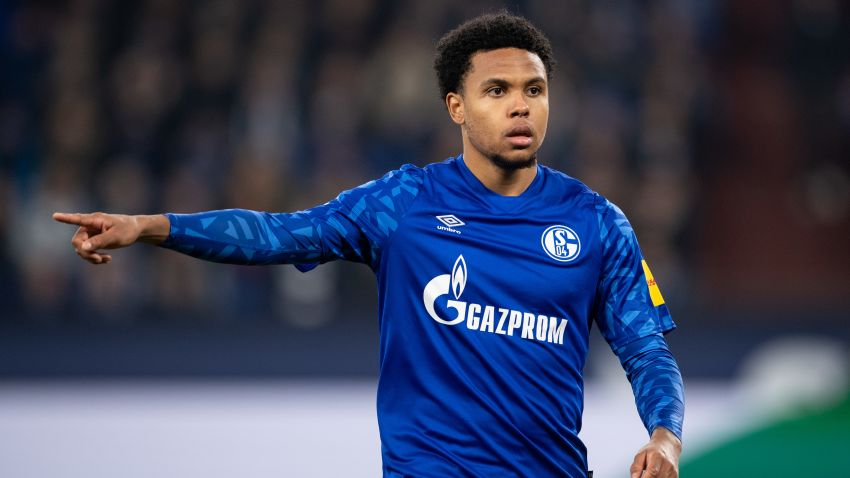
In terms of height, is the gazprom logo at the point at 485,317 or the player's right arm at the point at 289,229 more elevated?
the player's right arm at the point at 289,229

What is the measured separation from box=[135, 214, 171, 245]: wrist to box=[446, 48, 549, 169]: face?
97 cm

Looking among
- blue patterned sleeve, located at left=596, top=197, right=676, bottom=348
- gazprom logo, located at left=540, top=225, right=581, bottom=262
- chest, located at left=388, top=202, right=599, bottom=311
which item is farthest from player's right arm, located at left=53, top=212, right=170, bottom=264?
blue patterned sleeve, located at left=596, top=197, right=676, bottom=348

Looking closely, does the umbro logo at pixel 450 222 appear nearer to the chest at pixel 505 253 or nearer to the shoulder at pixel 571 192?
the chest at pixel 505 253

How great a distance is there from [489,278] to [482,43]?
727 millimetres

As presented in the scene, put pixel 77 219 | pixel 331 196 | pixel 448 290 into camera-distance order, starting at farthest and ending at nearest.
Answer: pixel 331 196 < pixel 448 290 < pixel 77 219

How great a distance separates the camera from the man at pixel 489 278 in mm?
3369

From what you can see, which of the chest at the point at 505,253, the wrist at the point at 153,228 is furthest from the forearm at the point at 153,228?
the chest at the point at 505,253

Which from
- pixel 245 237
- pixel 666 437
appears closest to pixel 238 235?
pixel 245 237

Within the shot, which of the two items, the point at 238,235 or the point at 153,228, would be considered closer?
the point at 153,228

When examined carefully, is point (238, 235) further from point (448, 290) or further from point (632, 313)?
point (632, 313)

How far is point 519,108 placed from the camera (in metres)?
3.46

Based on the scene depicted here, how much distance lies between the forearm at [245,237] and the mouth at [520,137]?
24.9 inches

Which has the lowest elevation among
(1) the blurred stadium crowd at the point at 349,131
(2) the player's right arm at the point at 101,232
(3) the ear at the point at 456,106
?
(2) the player's right arm at the point at 101,232

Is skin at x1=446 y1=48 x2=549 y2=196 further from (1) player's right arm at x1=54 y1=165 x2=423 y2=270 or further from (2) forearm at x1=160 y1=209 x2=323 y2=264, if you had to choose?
(2) forearm at x1=160 y1=209 x2=323 y2=264
